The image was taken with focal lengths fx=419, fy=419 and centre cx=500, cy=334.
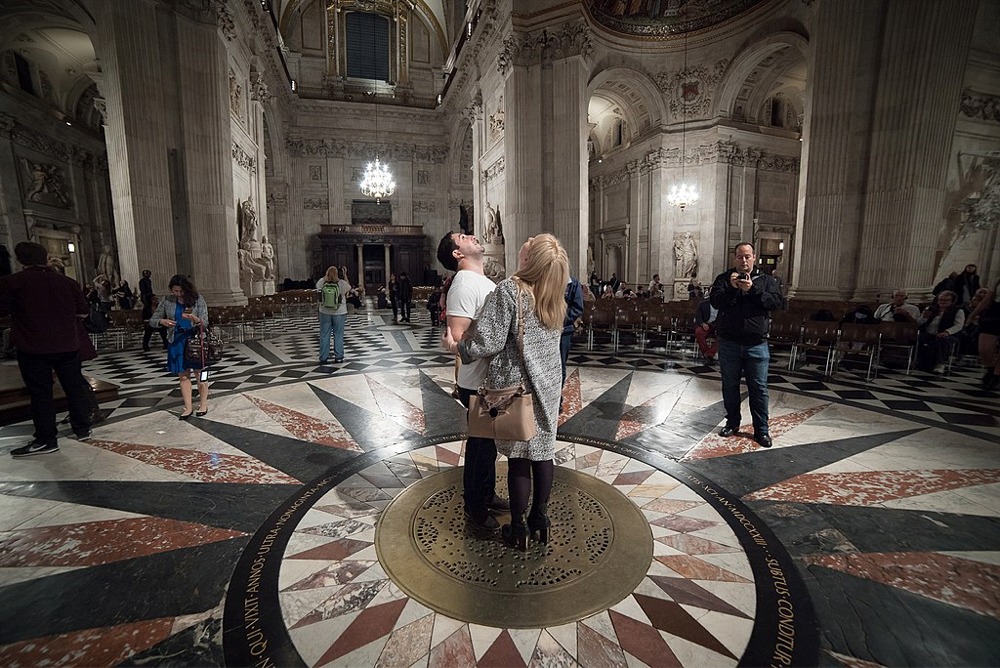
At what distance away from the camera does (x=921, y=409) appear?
4.80 m

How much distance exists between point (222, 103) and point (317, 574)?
13.6 metres

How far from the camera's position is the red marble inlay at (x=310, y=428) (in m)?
3.84

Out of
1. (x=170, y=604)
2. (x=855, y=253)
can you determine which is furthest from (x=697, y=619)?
(x=855, y=253)

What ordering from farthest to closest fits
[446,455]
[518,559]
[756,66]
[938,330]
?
[756,66]
[938,330]
[446,455]
[518,559]

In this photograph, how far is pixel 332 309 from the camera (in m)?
7.31

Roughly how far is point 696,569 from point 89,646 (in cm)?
267

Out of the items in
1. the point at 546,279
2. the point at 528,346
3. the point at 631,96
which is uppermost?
the point at 631,96

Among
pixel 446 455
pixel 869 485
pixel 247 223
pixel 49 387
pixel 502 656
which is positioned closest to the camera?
pixel 502 656

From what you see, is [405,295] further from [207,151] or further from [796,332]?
[796,332]

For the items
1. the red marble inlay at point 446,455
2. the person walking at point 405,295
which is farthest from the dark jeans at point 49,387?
the person walking at point 405,295

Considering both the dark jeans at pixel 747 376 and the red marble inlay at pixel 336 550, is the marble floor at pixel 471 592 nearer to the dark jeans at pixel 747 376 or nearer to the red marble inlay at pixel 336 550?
the red marble inlay at pixel 336 550

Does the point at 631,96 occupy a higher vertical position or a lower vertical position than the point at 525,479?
higher

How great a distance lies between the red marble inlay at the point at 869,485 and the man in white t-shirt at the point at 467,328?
5.95ft

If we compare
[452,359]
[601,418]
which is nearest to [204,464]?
[601,418]
